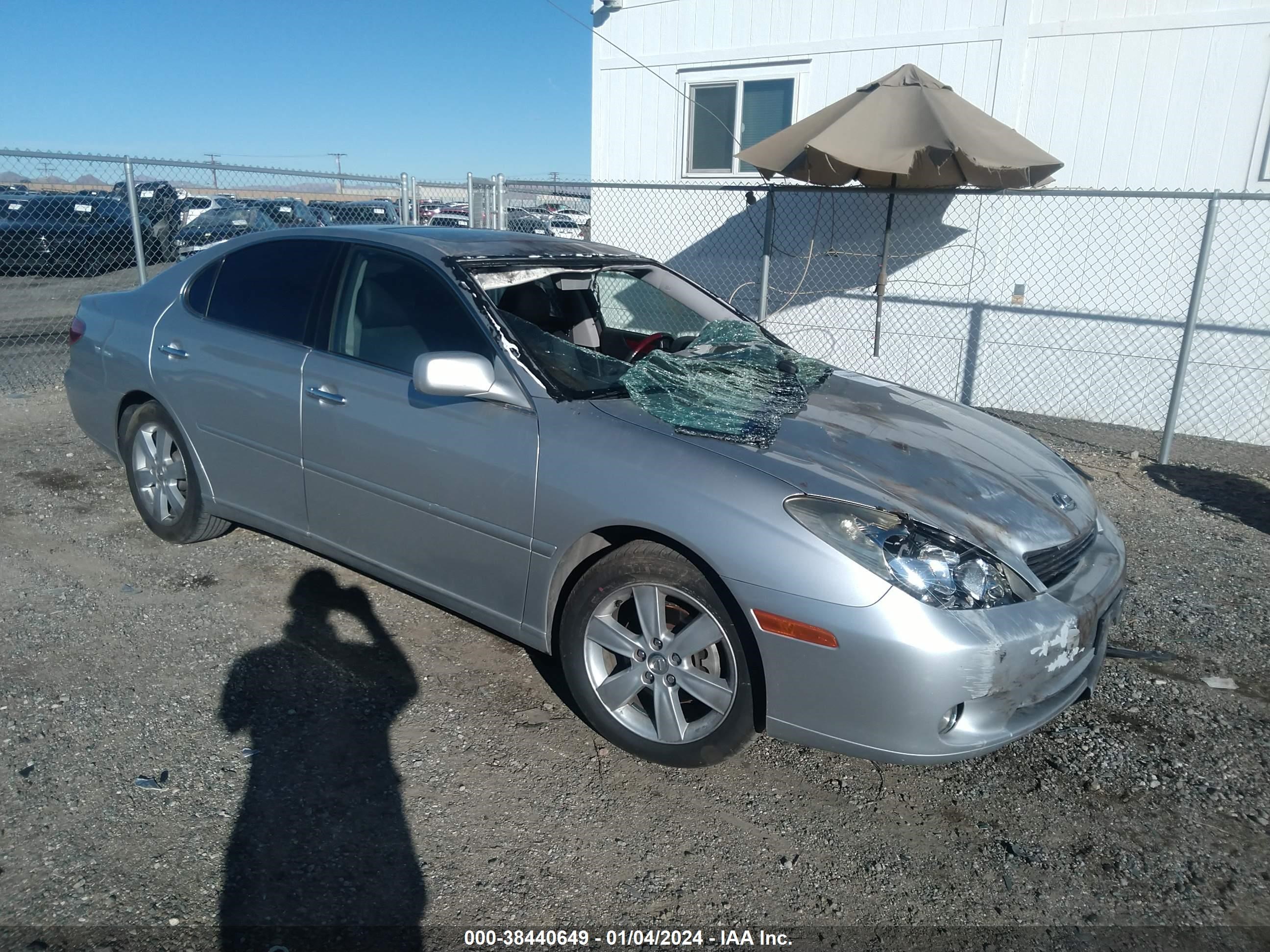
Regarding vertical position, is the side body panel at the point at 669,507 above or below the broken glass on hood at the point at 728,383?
below

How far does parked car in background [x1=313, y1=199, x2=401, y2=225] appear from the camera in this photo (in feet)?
58.6

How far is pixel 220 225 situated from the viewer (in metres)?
16.3

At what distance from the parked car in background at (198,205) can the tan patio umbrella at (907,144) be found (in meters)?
12.7

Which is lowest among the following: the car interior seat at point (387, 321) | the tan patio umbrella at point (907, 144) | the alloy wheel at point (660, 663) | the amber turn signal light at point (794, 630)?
the alloy wheel at point (660, 663)

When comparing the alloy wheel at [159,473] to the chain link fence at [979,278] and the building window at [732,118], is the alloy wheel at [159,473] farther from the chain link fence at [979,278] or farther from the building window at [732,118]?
the building window at [732,118]

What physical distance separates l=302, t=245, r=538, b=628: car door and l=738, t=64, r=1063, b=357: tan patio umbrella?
423 centimetres

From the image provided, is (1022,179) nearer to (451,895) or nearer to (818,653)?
(818,653)

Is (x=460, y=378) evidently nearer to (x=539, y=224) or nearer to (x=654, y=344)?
(x=654, y=344)

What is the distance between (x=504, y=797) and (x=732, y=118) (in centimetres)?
819

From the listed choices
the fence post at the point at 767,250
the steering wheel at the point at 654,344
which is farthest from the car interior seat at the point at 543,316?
the fence post at the point at 767,250

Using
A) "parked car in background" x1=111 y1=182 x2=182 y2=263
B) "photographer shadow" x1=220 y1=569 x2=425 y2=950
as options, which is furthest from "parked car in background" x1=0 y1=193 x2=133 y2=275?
"photographer shadow" x1=220 y1=569 x2=425 y2=950

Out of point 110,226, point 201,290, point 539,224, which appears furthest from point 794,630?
point 110,226

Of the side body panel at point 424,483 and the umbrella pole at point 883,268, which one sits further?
the umbrella pole at point 883,268

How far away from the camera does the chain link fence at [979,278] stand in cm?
Answer: 765
